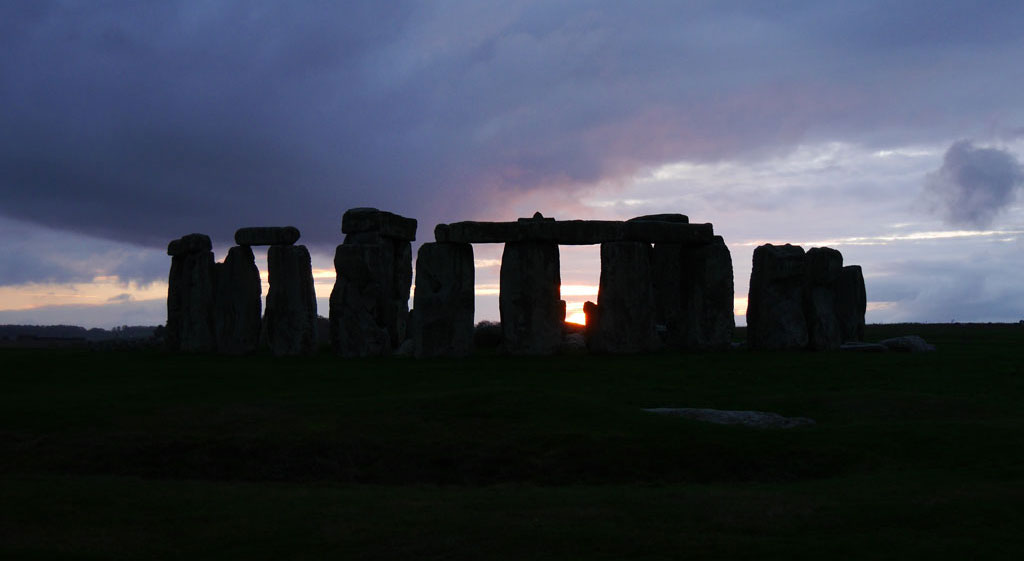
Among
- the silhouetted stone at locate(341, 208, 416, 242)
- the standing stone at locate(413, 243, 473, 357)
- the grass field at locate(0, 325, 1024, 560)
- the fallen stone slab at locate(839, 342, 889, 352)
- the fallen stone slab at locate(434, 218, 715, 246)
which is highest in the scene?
the silhouetted stone at locate(341, 208, 416, 242)

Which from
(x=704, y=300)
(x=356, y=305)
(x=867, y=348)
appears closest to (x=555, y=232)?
(x=704, y=300)

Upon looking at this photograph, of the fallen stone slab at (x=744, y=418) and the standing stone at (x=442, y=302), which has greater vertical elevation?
the standing stone at (x=442, y=302)

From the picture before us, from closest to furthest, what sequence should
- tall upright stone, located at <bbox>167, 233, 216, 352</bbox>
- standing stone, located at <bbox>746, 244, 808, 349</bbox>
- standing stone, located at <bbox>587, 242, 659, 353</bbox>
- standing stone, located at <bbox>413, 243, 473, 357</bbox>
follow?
standing stone, located at <bbox>413, 243, 473, 357</bbox>
standing stone, located at <bbox>587, 242, 659, 353</bbox>
standing stone, located at <bbox>746, 244, 808, 349</bbox>
tall upright stone, located at <bbox>167, 233, 216, 352</bbox>

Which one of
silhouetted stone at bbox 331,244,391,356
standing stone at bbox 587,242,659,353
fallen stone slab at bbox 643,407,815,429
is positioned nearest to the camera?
fallen stone slab at bbox 643,407,815,429

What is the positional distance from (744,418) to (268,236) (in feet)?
59.6

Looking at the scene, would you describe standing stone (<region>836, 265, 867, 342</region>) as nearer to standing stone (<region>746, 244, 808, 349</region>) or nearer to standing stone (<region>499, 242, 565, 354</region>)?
standing stone (<region>746, 244, 808, 349</region>)

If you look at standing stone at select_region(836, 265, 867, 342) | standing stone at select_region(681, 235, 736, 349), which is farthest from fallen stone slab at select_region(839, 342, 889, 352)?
standing stone at select_region(836, 265, 867, 342)

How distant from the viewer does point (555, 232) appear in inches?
1054

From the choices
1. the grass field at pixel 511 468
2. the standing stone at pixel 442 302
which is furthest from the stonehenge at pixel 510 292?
the grass field at pixel 511 468

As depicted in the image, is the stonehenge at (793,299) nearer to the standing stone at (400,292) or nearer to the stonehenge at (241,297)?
the standing stone at (400,292)

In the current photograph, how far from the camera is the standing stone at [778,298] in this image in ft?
91.4

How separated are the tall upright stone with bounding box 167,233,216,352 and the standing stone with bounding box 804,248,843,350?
57.9 feet

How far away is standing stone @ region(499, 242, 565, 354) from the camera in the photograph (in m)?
26.5

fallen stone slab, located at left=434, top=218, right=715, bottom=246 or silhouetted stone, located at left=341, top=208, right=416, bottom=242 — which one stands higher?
A: silhouetted stone, located at left=341, top=208, right=416, bottom=242
